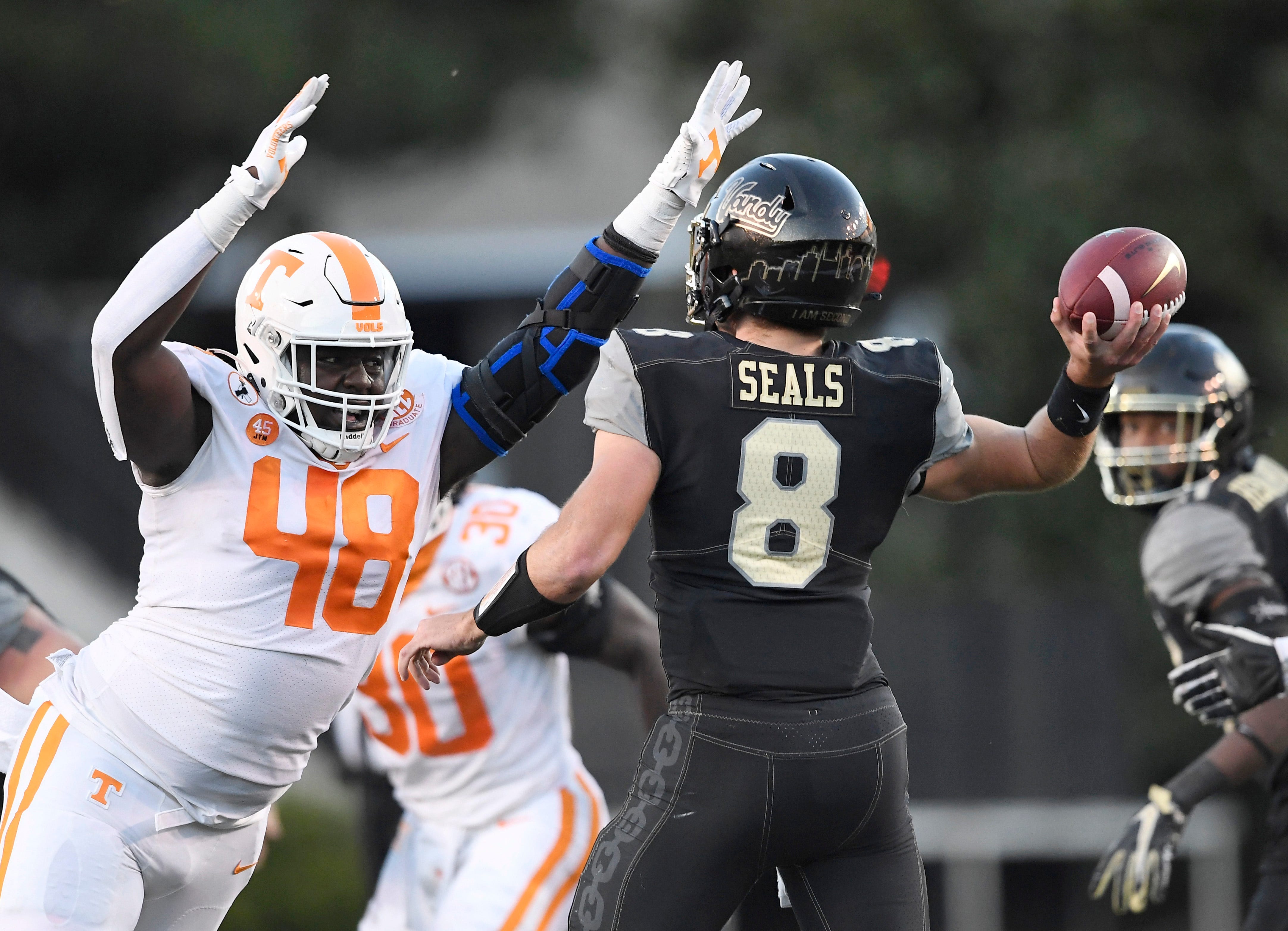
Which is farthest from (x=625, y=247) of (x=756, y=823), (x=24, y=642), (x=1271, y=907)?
(x=1271, y=907)

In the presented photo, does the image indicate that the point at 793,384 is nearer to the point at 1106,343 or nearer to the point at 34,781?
the point at 1106,343

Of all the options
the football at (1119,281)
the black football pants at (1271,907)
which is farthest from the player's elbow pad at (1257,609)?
the football at (1119,281)

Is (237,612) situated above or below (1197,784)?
above

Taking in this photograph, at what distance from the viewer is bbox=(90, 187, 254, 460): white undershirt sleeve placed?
3.31 m

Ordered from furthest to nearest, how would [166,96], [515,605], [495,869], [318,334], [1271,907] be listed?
[166,96] → [1271,907] → [495,869] → [318,334] → [515,605]

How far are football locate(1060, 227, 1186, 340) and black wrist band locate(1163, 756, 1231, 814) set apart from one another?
2.16m

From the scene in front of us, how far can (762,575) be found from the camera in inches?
131

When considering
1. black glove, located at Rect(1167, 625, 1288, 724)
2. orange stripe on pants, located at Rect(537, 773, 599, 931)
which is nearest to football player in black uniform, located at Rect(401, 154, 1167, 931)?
orange stripe on pants, located at Rect(537, 773, 599, 931)

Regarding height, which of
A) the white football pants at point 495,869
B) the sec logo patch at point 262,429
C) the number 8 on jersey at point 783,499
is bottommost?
the white football pants at point 495,869

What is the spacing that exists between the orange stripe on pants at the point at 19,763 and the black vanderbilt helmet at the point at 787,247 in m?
1.68

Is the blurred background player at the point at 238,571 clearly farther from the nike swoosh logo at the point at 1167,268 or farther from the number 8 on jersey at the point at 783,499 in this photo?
the nike swoosh logo at the point at 1167,268

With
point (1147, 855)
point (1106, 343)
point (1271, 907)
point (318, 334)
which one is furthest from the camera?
point (1147, 855)

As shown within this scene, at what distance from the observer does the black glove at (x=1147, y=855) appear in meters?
5.25

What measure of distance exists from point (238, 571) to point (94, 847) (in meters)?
0.62
